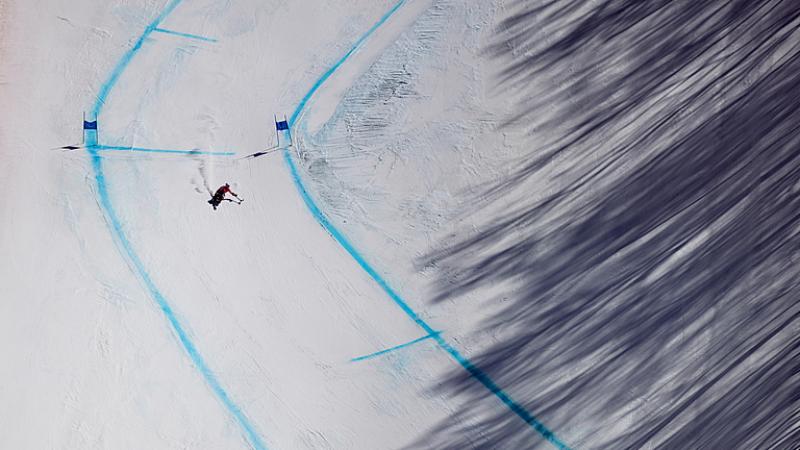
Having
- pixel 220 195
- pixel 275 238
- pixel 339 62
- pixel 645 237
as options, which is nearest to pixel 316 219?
pixel 275 238

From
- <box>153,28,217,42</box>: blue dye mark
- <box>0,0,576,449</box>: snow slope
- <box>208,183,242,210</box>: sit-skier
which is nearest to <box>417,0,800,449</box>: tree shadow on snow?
<box>0,0,576,449</box>: snow slope

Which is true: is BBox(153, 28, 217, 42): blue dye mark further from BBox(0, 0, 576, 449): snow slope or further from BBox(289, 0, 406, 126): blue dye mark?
BBox(289, 0, 406, 126): blue dye mark

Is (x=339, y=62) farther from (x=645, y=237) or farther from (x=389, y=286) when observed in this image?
(x=645, y=237)

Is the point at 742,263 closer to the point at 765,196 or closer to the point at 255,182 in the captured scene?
the point at 765,196

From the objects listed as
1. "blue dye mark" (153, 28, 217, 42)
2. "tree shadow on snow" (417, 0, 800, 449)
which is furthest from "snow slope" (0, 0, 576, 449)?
"tree shadow on snow" (417, 0, 800, 449)

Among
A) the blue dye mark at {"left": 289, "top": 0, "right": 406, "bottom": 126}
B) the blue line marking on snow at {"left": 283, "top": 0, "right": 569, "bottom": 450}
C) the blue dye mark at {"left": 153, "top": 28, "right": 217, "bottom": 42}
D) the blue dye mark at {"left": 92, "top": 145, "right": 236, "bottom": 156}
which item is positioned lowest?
the blue line marking on snow at {"left": 283, "top": 0, "right": 569, "bottom": 450}

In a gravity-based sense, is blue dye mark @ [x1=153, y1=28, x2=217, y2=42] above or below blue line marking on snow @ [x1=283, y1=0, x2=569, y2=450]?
above

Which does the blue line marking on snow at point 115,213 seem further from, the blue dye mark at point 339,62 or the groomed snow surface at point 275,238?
the blue dye mark at point 339,62
